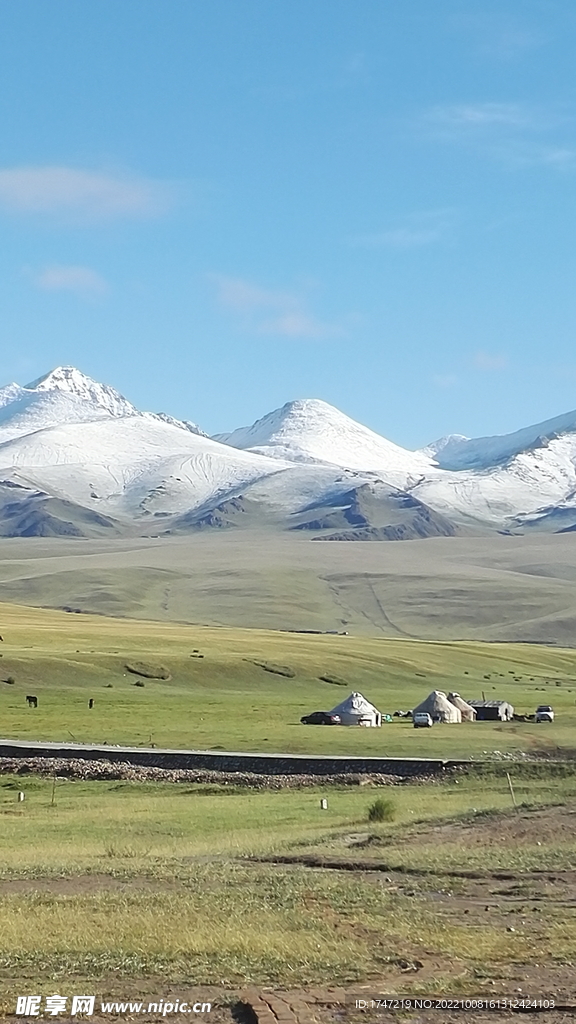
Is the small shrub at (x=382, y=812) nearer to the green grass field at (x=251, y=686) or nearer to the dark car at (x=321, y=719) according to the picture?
the green grass field at (x=251, y=686)

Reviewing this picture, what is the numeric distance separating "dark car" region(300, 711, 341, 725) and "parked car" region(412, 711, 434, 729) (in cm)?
387

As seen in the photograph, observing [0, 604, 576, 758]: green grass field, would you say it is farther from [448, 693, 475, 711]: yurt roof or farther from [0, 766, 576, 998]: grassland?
[0, 766, 576, 998]: grassland

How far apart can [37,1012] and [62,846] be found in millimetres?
16633

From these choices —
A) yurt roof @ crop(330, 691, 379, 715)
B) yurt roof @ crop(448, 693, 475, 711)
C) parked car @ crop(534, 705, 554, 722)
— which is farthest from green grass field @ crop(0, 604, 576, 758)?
yurt roof @ crop(448, 693, 475, 711)

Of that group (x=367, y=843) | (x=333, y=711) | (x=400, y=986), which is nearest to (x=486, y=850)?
(x=367, y=843)

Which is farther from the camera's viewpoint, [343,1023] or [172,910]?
[172,910]

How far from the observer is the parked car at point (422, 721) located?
6462cm

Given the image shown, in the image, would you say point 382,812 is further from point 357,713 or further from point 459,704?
point 459,704

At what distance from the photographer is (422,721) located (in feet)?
A: 214

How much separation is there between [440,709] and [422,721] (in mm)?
3068

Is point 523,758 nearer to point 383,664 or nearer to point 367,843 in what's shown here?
point 367,843

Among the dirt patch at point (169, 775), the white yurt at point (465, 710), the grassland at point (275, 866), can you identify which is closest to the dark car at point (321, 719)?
the grassland at point (275, 866)

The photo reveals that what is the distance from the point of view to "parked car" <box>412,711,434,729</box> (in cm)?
6462

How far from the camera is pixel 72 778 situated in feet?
150
